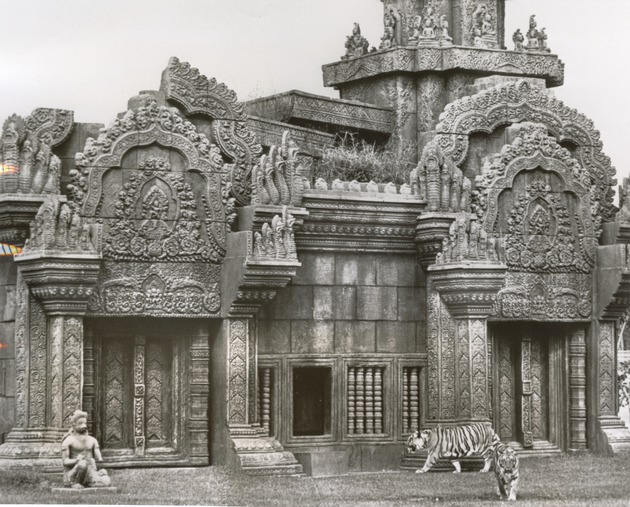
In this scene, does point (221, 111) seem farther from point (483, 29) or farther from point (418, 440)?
point (418, 440)

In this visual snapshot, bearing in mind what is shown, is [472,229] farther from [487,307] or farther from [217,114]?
[217,114]

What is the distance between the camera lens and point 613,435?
2552cm

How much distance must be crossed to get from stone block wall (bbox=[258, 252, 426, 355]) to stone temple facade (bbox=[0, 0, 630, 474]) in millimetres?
33

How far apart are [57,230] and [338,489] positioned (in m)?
5.07

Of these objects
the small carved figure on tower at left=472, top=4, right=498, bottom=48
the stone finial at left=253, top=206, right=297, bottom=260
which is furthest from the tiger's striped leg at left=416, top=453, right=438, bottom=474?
the small carved figure on tower at left=472, top=4, right=498, bottom=48

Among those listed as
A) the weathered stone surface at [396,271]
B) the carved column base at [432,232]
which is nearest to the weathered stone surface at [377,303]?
the weathered stone surface at [396,271]

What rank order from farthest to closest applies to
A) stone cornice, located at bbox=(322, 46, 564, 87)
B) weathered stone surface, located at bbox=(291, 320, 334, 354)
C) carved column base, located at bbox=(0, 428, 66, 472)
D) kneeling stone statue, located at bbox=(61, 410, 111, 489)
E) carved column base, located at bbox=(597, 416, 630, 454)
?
stone cornice, located at bbox=(322, 46, 564, 87) < carved column base, located at bbox=(597, 416, 630, 454) < weathered stone surface, located at bbox=(291, 320, 334, 354) < carved column base, located at bbox=(0, 428, 66, 472) < kneeling stone statue, located at bbox=(61, 410, 111, 489)

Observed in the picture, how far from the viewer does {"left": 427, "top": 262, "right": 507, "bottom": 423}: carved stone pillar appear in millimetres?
23750

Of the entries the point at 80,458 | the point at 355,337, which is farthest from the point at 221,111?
the point at 80,458

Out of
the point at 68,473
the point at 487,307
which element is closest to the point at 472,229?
the point at 487,307

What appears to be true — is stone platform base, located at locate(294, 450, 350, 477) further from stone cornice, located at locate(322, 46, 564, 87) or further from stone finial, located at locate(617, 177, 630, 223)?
stone cornice, located at locate(322, 46, 564, 87)

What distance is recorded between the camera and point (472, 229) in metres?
23.7

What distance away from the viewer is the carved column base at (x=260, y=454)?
22.2 meters

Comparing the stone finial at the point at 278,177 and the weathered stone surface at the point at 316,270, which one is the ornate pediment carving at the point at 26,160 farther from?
the weathered stone surface at the point at 316,270
